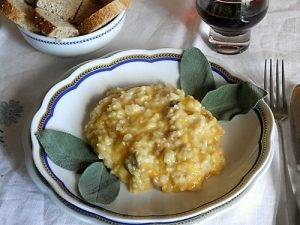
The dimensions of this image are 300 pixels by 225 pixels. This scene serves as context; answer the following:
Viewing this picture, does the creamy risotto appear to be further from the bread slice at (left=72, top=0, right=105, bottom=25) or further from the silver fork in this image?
the bread slice at (left=72, top=0, right=105, bottom=25)

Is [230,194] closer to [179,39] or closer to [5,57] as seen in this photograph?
[179,39]

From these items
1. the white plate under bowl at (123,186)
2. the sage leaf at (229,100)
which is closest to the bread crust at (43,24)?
the white plate under bowl at (123,186)

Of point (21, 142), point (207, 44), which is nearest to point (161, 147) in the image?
point (21, 142)

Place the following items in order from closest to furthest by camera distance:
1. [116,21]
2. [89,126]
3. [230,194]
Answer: [230,194]
[89,126]
[116,21]

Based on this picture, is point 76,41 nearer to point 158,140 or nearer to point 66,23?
point 66,23

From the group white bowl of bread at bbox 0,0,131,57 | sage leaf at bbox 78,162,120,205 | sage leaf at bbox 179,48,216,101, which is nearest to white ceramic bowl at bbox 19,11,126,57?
white bowl of bread at bbox 0,0,131,57

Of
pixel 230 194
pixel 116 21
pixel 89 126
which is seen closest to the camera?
pixel 230 194
